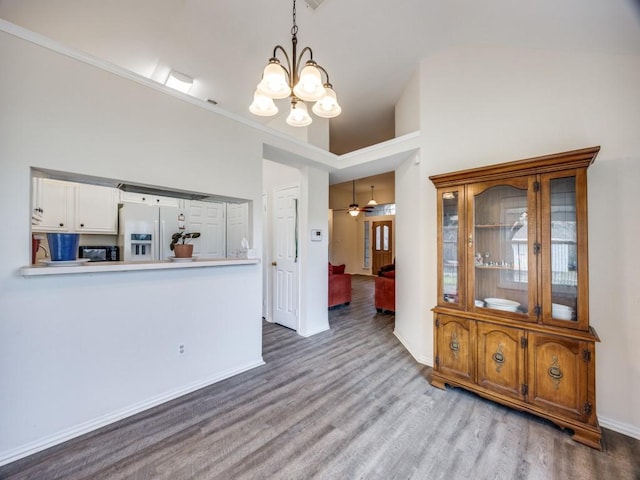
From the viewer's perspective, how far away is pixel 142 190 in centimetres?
239

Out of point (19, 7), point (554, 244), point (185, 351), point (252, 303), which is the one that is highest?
point (19, 7)

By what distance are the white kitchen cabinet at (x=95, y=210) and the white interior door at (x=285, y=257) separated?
2.36m

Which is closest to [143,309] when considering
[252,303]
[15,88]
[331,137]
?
[252,303]

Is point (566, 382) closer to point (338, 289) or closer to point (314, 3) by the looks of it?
point (314, 3)

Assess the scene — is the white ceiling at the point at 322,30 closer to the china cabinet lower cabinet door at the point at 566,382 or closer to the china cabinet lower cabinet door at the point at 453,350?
the china cabinet lower cabinet door at the point at 566,382

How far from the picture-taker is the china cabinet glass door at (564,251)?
186 cm

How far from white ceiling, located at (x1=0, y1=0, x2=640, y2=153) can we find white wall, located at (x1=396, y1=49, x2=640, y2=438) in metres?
0.17

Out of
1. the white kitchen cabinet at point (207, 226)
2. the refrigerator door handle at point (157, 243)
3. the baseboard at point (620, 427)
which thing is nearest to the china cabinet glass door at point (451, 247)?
the baseboard at point (620, 427)

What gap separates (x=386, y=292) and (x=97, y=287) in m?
4.38

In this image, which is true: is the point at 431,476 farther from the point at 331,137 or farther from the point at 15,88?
the point at 331,137

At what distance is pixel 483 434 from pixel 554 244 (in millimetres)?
1547

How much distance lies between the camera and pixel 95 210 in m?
3.66

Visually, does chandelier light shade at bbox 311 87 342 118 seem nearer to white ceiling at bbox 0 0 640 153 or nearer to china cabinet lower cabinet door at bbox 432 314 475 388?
white ceiling at bbox 0 0 640 153

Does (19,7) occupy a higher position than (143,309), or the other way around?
(19,7)
